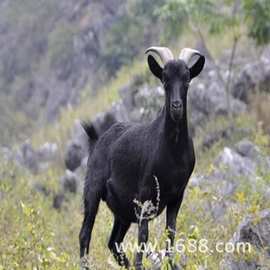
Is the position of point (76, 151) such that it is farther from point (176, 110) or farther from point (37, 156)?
point (176, 110)

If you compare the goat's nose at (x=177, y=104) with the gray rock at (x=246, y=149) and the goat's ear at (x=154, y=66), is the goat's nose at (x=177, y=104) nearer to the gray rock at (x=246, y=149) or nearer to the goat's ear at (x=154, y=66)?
the goat's ear at (x=154, y=66)

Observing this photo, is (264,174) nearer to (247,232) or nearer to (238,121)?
(247,232)

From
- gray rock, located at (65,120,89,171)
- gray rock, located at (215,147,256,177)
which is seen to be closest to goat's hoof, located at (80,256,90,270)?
gray rock, located at (215,147,256,177)

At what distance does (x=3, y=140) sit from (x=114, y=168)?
92.3 ft

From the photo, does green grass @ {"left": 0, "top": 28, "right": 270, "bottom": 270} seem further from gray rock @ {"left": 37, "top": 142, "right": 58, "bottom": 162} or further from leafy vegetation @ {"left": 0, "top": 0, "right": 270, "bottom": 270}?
gray rock @ {"left": 37, "top": 142, "right": 58, "bottom": 162}

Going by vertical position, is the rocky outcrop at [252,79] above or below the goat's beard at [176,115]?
below

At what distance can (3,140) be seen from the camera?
37406mm

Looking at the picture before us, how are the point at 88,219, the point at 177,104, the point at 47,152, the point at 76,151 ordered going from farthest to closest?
the point at 47,152 < the point at 76,151 < the point at 88,219 < the point at 177,104

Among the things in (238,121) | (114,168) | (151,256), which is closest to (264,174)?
(114,168)

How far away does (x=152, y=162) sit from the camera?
8867 millimetres

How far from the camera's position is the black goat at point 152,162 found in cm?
874

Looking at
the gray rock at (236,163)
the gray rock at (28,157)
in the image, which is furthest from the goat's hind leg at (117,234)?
the gray rock at (28,157)

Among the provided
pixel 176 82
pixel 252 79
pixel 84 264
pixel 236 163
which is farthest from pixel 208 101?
pixel 84 264

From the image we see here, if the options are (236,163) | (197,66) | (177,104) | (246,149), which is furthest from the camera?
(246,149)
